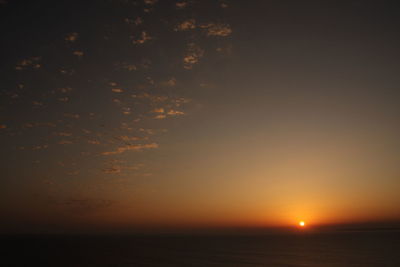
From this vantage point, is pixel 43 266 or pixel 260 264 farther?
pixel 260 264

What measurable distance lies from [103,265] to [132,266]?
16.0 ft

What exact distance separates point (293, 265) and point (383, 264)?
14878 millimetres

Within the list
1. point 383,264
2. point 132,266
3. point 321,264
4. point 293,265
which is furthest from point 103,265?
point 383,264

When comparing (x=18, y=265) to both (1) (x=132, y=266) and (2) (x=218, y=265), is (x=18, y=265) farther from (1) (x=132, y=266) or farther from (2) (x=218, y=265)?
(2) (x=218, y=265)

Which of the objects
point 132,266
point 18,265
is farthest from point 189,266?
point 18,265

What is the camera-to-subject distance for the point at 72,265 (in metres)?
47.1

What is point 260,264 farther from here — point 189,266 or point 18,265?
point 18,265

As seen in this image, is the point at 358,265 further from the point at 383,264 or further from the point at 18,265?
the point at 18,265

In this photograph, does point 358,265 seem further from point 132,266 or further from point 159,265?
point 132,266

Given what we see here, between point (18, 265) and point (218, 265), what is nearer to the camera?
point (18, 265)

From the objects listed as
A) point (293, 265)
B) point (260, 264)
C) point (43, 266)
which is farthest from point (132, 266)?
point (293, 265)

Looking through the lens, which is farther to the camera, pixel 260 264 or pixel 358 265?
pixel 260 264

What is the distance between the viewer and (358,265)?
1853 inches

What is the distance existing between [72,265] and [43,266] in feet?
13.9
